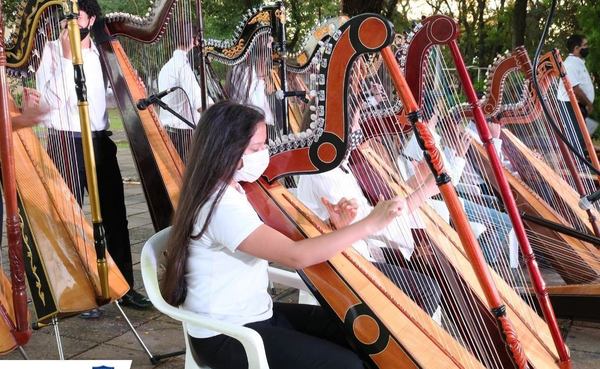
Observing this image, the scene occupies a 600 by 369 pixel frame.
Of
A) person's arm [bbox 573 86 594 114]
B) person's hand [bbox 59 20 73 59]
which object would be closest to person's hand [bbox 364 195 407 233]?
person's hand [bbox 59 20 73 59]

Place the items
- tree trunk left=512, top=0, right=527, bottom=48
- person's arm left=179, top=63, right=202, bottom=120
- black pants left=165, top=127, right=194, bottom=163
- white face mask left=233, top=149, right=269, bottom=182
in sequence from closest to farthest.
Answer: white face mask left=233, top=149, right=269, bottom=182 < black pants left=165, top=127, right=194, bottom=163 < person's arm left=179, top=63, right=202, bottom=120 < tree trunk left=512, top=0, right=527, bottom=48

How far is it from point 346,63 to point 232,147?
15.4 inches

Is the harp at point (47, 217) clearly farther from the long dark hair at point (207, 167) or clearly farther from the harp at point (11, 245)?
the long dark hair at point (207, 167)

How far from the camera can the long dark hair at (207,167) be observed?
1.81 m

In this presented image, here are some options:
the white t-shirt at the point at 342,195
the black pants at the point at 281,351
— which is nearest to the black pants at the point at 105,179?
the white t-shirt at the point at 342,195

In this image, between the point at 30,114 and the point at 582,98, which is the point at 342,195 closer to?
the point at 30,114

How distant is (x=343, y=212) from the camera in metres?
2.40

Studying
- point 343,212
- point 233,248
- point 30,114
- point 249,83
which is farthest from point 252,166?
point 249,83

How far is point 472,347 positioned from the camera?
6.88ft

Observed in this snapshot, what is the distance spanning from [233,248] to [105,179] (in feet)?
6.37

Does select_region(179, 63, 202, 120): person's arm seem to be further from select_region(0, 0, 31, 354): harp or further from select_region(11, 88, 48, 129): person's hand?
Result: select_region(0, 0, 31, 354): harp

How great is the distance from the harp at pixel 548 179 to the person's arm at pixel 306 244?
1.42 metres

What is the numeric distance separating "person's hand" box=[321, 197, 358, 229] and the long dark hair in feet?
1.98

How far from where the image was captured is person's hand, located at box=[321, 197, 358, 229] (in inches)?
93.1
